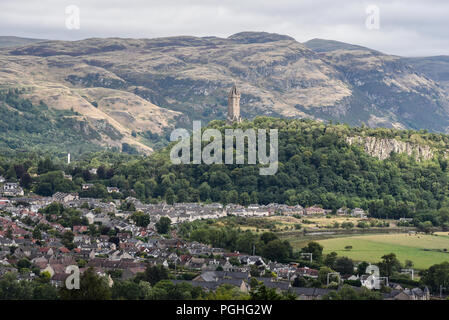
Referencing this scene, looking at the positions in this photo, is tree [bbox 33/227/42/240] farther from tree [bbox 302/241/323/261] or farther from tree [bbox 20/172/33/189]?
tree [bbox 20/172/33/189]

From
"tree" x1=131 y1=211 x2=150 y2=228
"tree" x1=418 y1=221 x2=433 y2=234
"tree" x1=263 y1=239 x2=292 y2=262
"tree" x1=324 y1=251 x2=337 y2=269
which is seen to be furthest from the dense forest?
"tree" x1=324 y1=251 x2=337 y2=269

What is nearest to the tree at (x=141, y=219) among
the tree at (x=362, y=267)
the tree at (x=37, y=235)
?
the tree at (x=37, y=235)

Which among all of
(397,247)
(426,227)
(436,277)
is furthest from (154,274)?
(426,227)

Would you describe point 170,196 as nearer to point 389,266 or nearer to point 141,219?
point 141,219

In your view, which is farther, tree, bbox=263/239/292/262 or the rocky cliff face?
the rocky cliff face

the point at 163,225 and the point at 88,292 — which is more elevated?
the point at 88,292
